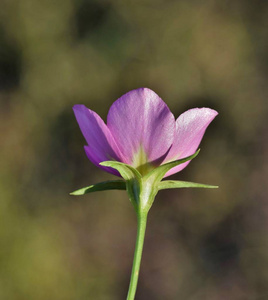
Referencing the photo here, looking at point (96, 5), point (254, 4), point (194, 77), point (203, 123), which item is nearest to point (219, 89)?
point (194, 77)

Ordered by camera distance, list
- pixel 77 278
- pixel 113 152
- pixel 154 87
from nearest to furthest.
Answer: pixel 113 152 → pixel 77 278 → pixel 154 87

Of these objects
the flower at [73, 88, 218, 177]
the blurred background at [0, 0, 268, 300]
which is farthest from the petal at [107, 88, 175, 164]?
the blurred background at [0, 0, 268, 300]

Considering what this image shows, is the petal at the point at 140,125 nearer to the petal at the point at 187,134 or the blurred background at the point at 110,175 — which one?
the petal at the point at 187,134

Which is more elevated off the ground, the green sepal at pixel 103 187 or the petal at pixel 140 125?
the petal at pixel 140 125

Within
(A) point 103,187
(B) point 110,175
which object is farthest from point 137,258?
(B) point 110,175

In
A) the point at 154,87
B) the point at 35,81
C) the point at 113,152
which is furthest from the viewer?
the point at 35,81

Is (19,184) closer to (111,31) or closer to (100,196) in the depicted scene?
(100,196)

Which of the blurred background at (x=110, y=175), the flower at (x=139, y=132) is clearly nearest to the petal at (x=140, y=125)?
the flower at (x=139, y=132)
